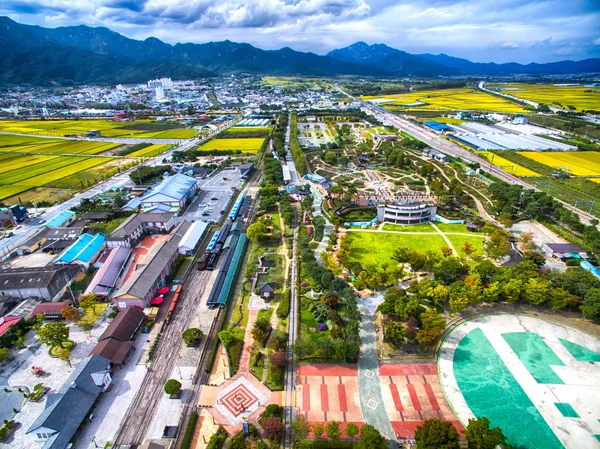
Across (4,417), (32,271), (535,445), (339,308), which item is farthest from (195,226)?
(535,445)

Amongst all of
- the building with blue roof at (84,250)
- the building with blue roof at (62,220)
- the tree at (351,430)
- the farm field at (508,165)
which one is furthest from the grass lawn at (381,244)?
the building with blue roof at (62,220)

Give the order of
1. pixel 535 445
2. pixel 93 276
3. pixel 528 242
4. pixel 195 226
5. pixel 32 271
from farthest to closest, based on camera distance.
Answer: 1. pixel 195 226
2. pixel 528 242
3. pixel 93 276
4. pixel 32 271
5. pixel 535 445

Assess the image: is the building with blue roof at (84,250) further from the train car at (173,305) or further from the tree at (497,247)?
the tree at (497,247)

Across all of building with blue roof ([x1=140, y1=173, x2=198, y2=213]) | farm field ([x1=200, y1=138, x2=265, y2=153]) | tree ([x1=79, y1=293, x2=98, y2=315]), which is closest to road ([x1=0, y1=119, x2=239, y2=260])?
farm field ([x1=200, y1=138, x2=265, y2=153])

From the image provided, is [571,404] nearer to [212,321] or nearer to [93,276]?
[212,321]

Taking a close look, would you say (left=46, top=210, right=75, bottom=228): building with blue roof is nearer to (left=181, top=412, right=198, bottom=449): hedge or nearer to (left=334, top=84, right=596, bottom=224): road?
(left=181, top=412, right=198, bottom=449): hedge

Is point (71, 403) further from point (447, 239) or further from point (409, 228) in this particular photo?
point (447, 239)
